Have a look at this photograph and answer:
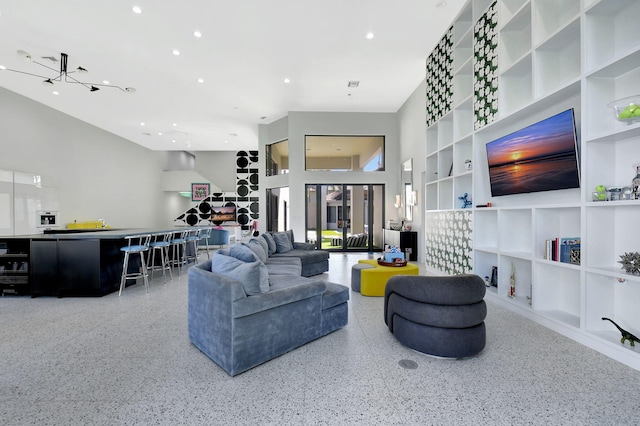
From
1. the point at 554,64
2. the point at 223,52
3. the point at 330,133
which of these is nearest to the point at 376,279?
the point at 554,64

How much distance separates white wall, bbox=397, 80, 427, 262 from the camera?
7.22 m

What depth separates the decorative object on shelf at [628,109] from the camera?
2.45 m

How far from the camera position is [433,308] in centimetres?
256

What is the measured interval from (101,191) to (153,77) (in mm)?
5424

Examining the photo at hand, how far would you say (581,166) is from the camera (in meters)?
2.87

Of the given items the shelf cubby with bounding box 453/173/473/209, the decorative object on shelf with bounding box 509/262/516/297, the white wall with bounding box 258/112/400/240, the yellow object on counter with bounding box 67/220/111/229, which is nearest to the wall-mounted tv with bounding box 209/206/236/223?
the yellow object on counter with bounding box 67/220/111/229

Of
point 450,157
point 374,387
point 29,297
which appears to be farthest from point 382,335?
point 29,297

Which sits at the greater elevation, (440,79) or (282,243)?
(440,79)

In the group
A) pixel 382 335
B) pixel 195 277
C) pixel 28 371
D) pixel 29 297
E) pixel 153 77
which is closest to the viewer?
pixel 28 371

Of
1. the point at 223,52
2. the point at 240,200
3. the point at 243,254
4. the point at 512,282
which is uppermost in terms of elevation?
the point at 223,52

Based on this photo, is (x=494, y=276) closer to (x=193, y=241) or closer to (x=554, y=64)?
(x=554, y=64)

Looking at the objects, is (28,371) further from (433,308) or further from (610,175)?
(610,175)

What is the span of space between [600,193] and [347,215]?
23.7 feet

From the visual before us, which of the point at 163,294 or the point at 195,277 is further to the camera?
the point at 163,294
